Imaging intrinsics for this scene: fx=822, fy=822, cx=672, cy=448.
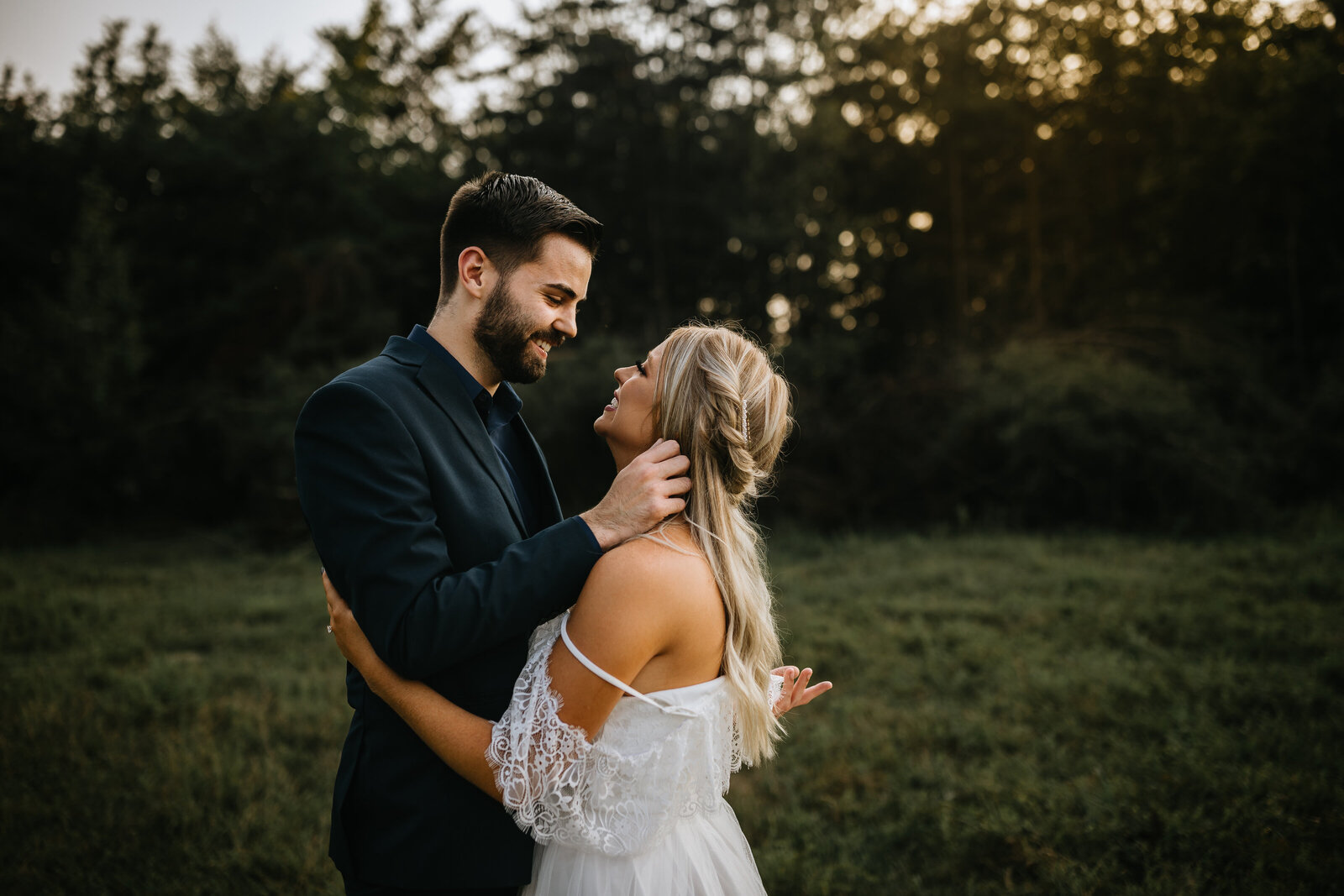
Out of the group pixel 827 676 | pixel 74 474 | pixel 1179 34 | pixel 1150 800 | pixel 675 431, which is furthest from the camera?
pixel 1179 34

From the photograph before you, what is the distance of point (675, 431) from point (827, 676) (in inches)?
192

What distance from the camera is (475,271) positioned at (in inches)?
88.5

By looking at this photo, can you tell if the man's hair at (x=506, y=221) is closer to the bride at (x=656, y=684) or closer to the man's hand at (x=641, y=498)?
the bride at (x=656, y=684)

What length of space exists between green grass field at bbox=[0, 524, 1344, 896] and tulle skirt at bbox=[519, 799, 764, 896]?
1871 millimetres

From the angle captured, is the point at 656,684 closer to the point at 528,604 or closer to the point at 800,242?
the point at 528,604

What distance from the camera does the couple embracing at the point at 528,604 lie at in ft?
5.64

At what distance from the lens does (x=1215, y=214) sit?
57.9 ft

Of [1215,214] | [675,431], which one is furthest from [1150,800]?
[1215,214]

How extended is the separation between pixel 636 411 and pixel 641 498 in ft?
1.44

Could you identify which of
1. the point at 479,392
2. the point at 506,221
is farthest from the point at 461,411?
the point at 506,221

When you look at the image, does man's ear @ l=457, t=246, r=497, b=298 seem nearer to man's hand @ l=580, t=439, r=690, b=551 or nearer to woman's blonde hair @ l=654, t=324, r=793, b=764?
woman's blonde hair @ l=654, t=324, r=793, b=764

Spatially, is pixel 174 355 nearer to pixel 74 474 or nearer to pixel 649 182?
pixel 74 474

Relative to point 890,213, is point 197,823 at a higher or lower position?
lower

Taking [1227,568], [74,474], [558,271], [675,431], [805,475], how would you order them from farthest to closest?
[74,474] < [805,475] < [1227,568] < [558,271] < [675,431]
